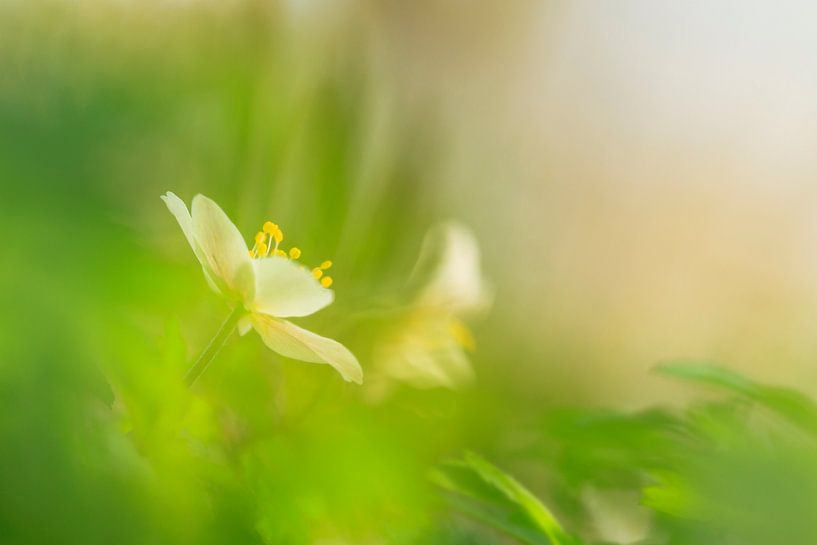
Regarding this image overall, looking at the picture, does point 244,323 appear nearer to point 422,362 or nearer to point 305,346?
point 305,346

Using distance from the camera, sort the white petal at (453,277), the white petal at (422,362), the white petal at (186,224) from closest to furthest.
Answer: the white petal at (186,224)
the white petal at (422,362)
the white petal at (453,277)

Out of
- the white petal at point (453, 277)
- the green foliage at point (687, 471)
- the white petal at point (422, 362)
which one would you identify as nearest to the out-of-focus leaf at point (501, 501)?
the green foliage at point (687, 471)

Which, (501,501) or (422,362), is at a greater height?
(422,362)

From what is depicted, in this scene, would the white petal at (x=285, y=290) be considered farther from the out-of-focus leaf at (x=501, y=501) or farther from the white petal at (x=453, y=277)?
the white petal at (x=453, y=277)

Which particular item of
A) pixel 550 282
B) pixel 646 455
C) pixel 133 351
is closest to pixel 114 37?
pixel 133 351

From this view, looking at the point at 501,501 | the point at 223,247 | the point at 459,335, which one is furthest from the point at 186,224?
the point at 459,335

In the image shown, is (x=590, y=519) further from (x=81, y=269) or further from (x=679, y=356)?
(x=679, y=356)

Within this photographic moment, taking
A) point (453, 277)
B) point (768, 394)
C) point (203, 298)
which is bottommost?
point (203, 298)
